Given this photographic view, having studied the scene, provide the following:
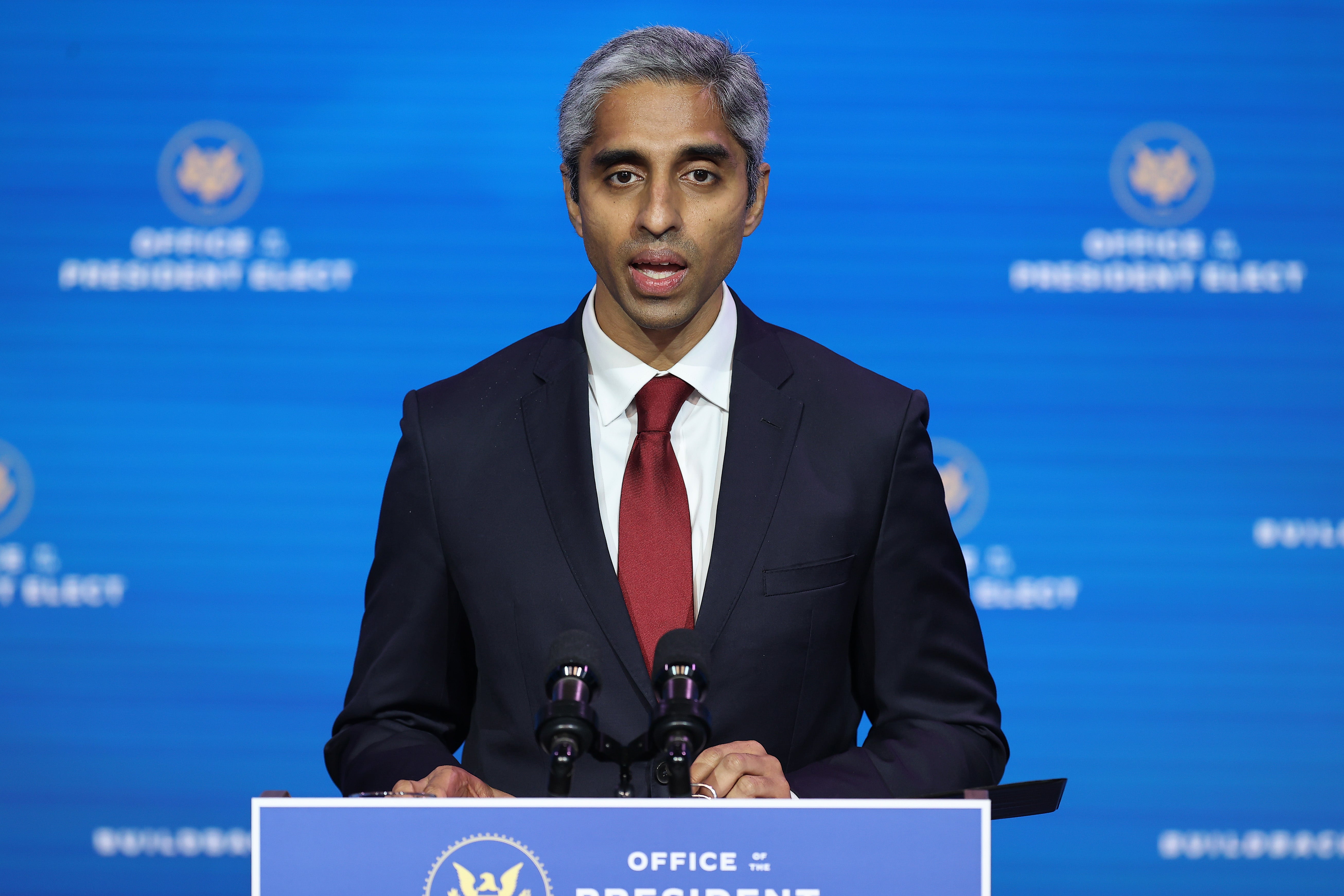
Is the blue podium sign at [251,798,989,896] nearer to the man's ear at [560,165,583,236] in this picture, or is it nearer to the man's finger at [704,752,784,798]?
the man's finger at [704,752,784,798]

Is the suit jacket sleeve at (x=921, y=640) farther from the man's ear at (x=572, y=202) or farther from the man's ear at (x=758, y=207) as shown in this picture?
the man's ear at (x=572, y=202)

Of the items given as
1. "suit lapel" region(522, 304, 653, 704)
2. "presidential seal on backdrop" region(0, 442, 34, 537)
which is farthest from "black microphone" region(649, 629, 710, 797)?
"presidential seal on backdrop" region(0, 442, 34, 537)

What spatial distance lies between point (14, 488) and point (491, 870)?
2.52m

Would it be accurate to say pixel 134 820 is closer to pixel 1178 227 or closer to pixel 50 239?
pixel 50 239

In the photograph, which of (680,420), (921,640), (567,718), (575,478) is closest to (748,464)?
(680,420)

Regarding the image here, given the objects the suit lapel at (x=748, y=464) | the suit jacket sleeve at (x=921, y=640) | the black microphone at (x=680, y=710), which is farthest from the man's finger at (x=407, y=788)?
the suit jacket sleeve at (x=921, y=640)

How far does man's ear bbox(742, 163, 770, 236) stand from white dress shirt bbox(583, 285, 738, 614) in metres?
0.16

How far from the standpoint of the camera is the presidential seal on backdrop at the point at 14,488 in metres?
3.09

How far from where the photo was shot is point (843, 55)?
300 centimetres

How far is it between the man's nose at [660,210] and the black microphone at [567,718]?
0.71 metres

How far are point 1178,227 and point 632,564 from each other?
1941 mm

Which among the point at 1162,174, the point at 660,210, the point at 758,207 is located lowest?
the point at 660,210

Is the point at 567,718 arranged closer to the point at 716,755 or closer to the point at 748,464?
the point at 716,755

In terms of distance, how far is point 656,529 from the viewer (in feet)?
5.68
